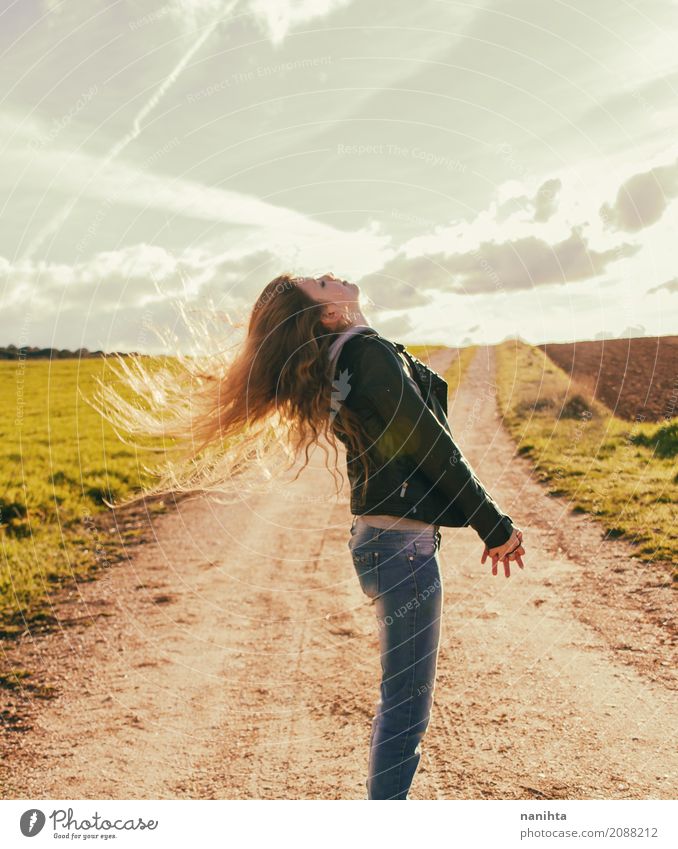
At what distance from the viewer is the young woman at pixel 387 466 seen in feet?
10.2

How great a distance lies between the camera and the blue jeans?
3.19 m

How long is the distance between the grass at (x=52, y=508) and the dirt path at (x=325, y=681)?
19.2 inches

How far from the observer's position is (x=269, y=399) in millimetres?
3773

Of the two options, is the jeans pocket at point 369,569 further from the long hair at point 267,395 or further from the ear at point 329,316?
the ear at point 329,316

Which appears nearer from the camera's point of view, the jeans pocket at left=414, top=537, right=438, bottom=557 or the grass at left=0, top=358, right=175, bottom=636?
the jeans pocket at left=414, top=537, right=438, bottom=557

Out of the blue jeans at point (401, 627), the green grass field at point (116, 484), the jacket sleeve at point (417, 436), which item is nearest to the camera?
the jacket sleeve at point (417, 436)

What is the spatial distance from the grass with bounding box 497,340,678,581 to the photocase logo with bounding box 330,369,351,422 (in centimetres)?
532

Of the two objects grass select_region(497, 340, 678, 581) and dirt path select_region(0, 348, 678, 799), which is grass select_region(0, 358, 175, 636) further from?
grass select_region(497, 340, 678, 581)

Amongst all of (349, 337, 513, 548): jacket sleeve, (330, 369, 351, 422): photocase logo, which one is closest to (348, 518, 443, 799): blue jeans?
(349, 337, 513, 548): jacket sleeve

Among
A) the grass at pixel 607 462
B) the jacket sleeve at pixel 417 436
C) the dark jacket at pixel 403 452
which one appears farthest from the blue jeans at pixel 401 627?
the grass at pixel 607 462
